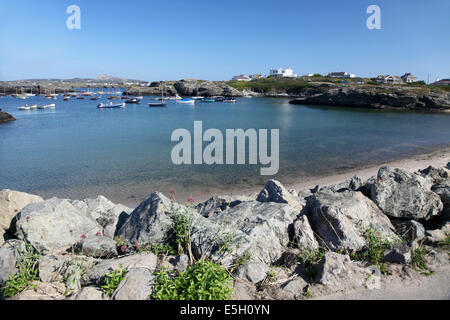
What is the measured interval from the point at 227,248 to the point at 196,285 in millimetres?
1189

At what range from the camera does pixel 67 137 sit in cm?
3469

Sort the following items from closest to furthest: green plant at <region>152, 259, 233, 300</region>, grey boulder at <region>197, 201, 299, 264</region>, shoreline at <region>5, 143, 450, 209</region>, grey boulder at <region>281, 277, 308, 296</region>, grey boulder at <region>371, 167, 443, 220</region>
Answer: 1. green plant at <region>152, 259, 233, 300</region>
2. grey boulder at <region>281, 277, 308, 296</region>
3. grey boulder at <region>197, 201, 299, 264</region>
4. grey boulder at <region>371, 167, 443, 220</region>
5. shoreline at <region>5, 143, 450, 209</region>

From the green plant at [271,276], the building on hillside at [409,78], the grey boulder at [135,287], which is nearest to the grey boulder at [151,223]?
the grey boulder at [135,287]

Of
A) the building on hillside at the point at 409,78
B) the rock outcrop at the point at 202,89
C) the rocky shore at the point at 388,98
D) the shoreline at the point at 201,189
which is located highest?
the building on hillside at the point at 409,78

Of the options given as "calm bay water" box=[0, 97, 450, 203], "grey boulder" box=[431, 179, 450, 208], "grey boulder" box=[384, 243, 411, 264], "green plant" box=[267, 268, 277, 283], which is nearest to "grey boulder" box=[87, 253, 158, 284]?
"green plant" box=[267, 268, 277, 283]

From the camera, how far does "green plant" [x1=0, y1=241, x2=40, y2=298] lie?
439cm

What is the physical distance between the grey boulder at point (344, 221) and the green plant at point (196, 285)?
2.78m

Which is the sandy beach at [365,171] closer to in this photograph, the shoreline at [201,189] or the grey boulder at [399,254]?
the shoreline at [201,189]

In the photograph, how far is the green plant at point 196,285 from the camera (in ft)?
14.0

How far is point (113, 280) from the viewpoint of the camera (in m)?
4.56

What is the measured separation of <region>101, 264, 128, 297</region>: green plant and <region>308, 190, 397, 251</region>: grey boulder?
4229mm

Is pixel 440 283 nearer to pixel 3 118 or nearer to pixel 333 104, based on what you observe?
pixel 3 118

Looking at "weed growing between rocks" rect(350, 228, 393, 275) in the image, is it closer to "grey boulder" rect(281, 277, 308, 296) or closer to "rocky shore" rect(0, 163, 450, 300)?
"rocky shore" rect(0, 163, 450, 300)

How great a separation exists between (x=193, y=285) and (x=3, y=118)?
58.5 meters
